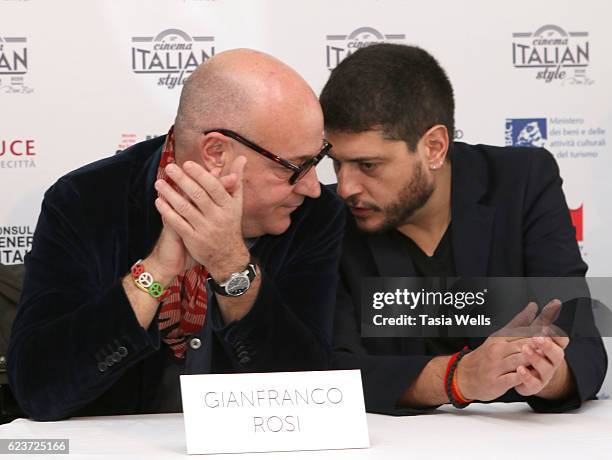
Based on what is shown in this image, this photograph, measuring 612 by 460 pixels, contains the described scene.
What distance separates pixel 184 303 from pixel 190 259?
0.17 m

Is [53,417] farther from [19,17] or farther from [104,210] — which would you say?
[19,17]

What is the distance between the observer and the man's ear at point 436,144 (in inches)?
89.0

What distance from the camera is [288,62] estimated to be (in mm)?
3045

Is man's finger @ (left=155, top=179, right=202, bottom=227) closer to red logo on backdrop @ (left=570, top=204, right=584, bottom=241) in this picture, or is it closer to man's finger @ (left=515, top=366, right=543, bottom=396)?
man's finger @ (left=515, top=366, right=543, bottom=396)

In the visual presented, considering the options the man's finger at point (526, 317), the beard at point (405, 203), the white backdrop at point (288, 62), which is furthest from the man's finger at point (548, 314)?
the white backdrop at point (288, 62)

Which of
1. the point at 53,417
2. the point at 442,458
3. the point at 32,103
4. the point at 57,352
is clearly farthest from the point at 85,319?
the point at 32,103

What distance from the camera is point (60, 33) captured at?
117 inches

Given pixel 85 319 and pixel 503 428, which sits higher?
pixel 85 319

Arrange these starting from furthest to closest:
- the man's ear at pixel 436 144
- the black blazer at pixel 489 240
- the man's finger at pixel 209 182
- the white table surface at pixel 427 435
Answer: the man's ear at pixel 436 144
the black blazer at pixel 489 240
the man's finger at pixel 209 182
the white table surface at pixel 427 435

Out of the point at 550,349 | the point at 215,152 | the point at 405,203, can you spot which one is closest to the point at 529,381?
the point at 550,349

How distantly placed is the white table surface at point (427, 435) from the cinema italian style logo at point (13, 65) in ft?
5.07

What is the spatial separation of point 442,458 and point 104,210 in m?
0.91

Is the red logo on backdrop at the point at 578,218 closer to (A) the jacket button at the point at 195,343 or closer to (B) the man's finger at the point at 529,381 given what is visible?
(B) the man's finger at the point at 529,381

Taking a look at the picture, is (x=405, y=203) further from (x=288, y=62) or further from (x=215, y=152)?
Result: (x=288, y=62)
